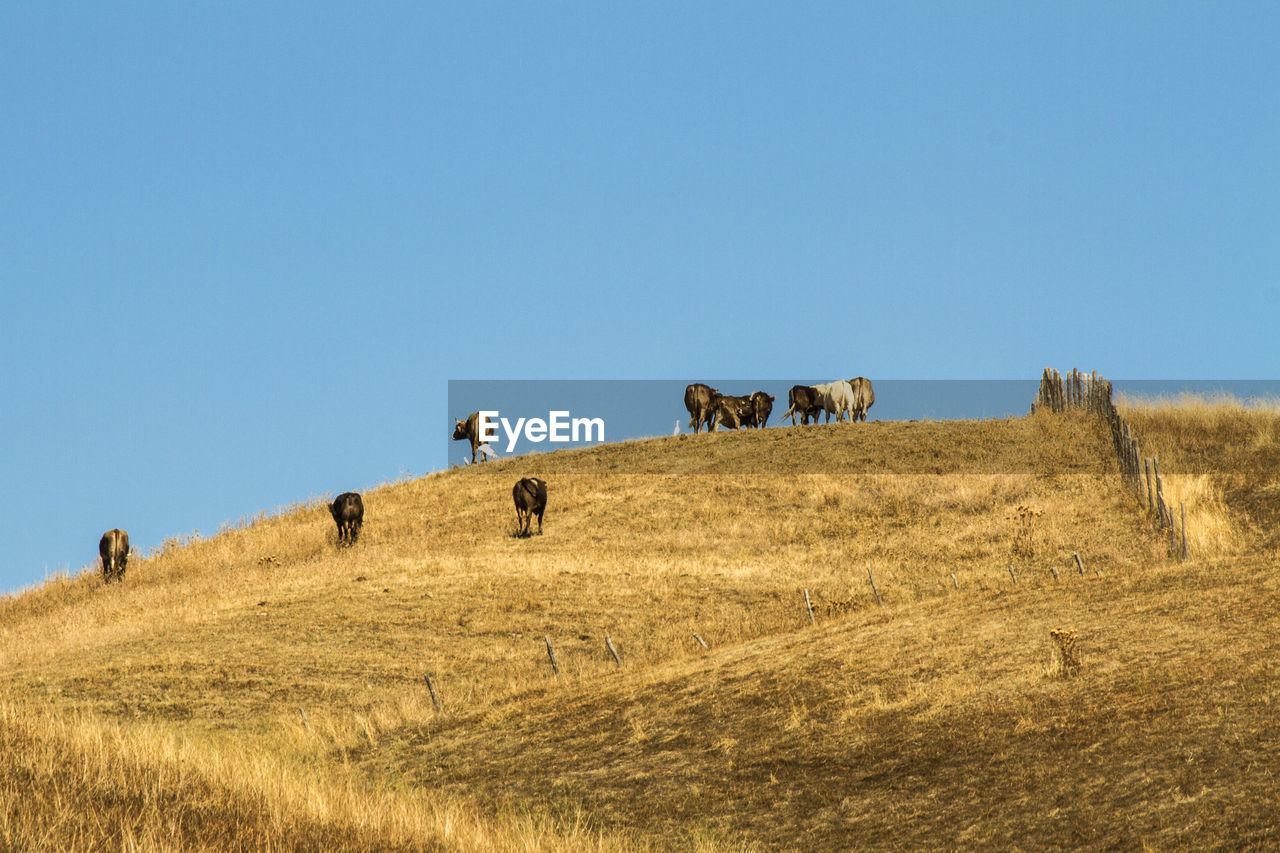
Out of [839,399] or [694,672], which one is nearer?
[694,672]

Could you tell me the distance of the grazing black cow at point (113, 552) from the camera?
→ 3994 centimetres

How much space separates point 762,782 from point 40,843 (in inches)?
340

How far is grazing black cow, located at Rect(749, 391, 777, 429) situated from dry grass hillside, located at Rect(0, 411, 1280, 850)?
480 inches

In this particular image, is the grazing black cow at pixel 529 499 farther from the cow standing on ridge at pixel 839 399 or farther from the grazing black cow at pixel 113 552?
the cow standing on ridge at pixel 839 399

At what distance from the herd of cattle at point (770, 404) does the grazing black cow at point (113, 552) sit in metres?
25.9

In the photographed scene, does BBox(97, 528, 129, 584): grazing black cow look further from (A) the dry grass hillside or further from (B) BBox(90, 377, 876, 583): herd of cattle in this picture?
(B) BBox(90, 377, 876, 583): herd of cattle

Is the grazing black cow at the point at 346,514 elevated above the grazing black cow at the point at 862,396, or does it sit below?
below

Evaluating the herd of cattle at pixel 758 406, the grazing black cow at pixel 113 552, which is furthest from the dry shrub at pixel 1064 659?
the herd of cattle at pixel 758 406

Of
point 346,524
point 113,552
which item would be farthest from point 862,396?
point 113,552

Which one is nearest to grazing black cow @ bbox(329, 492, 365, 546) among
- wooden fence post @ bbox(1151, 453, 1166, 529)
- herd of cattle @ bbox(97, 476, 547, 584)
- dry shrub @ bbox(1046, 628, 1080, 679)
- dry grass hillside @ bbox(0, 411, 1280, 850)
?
herd of cattle @ bbox(97, 476, 547, 584)

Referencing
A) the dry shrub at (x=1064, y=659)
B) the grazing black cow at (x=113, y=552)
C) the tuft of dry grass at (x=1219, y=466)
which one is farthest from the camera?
the grazing black cow at (x=113, y=552)

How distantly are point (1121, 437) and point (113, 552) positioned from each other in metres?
32.0

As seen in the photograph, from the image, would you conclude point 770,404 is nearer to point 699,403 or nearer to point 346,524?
point 699,403

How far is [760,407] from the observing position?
58812 mm
